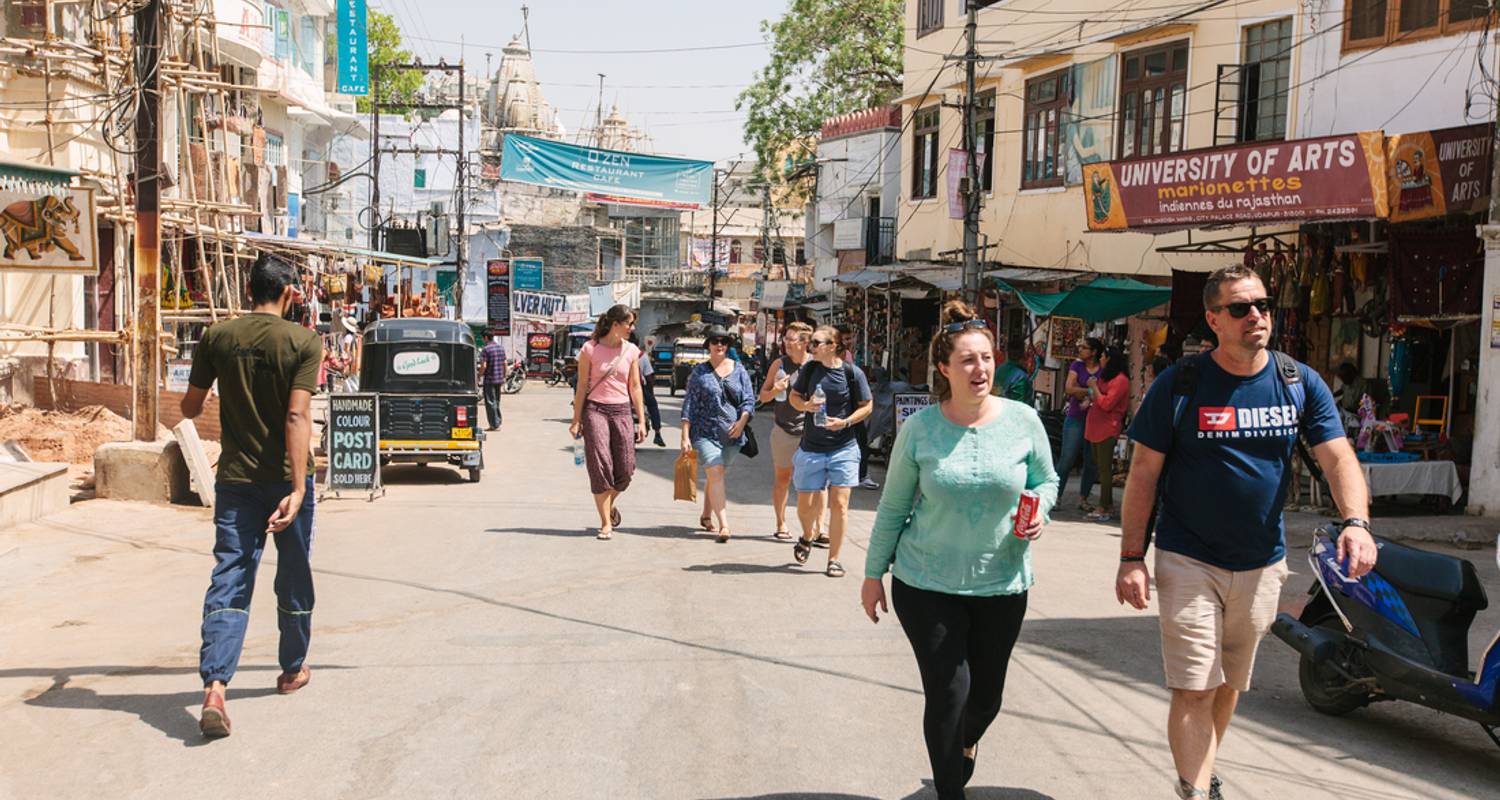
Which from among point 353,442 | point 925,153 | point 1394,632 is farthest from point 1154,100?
point 1394,632

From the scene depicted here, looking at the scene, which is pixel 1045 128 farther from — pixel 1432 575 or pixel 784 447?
pixel 1432 575

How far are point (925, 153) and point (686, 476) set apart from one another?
20.2 m

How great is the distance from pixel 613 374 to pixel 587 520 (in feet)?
6.84

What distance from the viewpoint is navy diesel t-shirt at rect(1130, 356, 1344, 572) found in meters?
4.48

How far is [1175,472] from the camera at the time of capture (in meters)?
4.62

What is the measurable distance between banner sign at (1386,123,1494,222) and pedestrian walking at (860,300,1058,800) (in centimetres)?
1000

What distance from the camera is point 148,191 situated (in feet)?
43.4

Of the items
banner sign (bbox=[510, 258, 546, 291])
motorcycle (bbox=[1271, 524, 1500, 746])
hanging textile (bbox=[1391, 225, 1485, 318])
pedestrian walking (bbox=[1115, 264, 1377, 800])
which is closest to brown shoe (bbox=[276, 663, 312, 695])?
pedestrian walking (bbox=[1115, 264, 1377, 800])

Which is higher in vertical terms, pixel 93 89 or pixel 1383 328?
pixel 93 89

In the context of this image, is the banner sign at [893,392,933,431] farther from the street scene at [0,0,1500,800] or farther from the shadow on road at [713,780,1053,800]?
the shadow on road at [713,780,1053,800]

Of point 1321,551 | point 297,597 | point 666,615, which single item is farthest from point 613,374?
point 1321,551

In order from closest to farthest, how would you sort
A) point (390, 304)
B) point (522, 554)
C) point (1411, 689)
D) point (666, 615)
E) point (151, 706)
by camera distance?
point (1411, 689) < point (151, 706) < point (666, 615) < point (522, 554) < point (390, 304)

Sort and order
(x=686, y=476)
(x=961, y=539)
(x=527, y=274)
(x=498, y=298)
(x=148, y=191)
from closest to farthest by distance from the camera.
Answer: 1. (x=961, y=539)
2. (x=686, y=476)
3. (x=148, y=191)
4. (x=498, y=298)
5. (x=527, y=274)

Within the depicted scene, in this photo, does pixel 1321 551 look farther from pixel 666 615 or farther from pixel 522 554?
pixel 522 554
